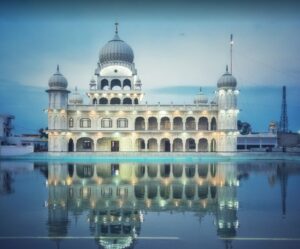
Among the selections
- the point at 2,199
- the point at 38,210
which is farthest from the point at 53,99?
the point at 38,210

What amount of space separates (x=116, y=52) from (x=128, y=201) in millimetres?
39965

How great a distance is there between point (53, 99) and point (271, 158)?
103ft

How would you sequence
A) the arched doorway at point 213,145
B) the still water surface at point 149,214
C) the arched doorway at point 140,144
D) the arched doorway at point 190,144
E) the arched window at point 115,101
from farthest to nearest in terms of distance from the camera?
the arched window at point 115,101 < the arched doorway at point 190,144 < the arched doorway at point 213,145 < the arched doorway at point 140,144 < the still water surface at point 149,214

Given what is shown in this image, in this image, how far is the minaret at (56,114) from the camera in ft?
149

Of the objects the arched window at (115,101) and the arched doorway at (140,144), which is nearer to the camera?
the arched doorway at (140,144)

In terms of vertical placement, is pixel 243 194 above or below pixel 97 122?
below

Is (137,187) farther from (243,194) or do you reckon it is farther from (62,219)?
(62,219)

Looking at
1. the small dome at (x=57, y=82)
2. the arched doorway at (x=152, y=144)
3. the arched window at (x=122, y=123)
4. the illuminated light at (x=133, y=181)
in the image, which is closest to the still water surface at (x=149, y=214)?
the illuminated light at (x=133, y=181)

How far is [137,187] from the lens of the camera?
59.5 feet

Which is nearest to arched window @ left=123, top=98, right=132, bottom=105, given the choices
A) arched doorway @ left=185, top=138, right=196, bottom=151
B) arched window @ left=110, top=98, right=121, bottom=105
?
arched window @ left=110, top=98, right=121, bottom=105

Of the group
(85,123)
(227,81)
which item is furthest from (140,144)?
(227,81)

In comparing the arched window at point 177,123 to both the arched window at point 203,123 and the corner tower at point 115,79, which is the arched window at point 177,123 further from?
the corner tower at point 115,79

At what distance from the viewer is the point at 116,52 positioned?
5078 centimetres

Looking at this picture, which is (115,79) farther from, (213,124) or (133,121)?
(213,124)
